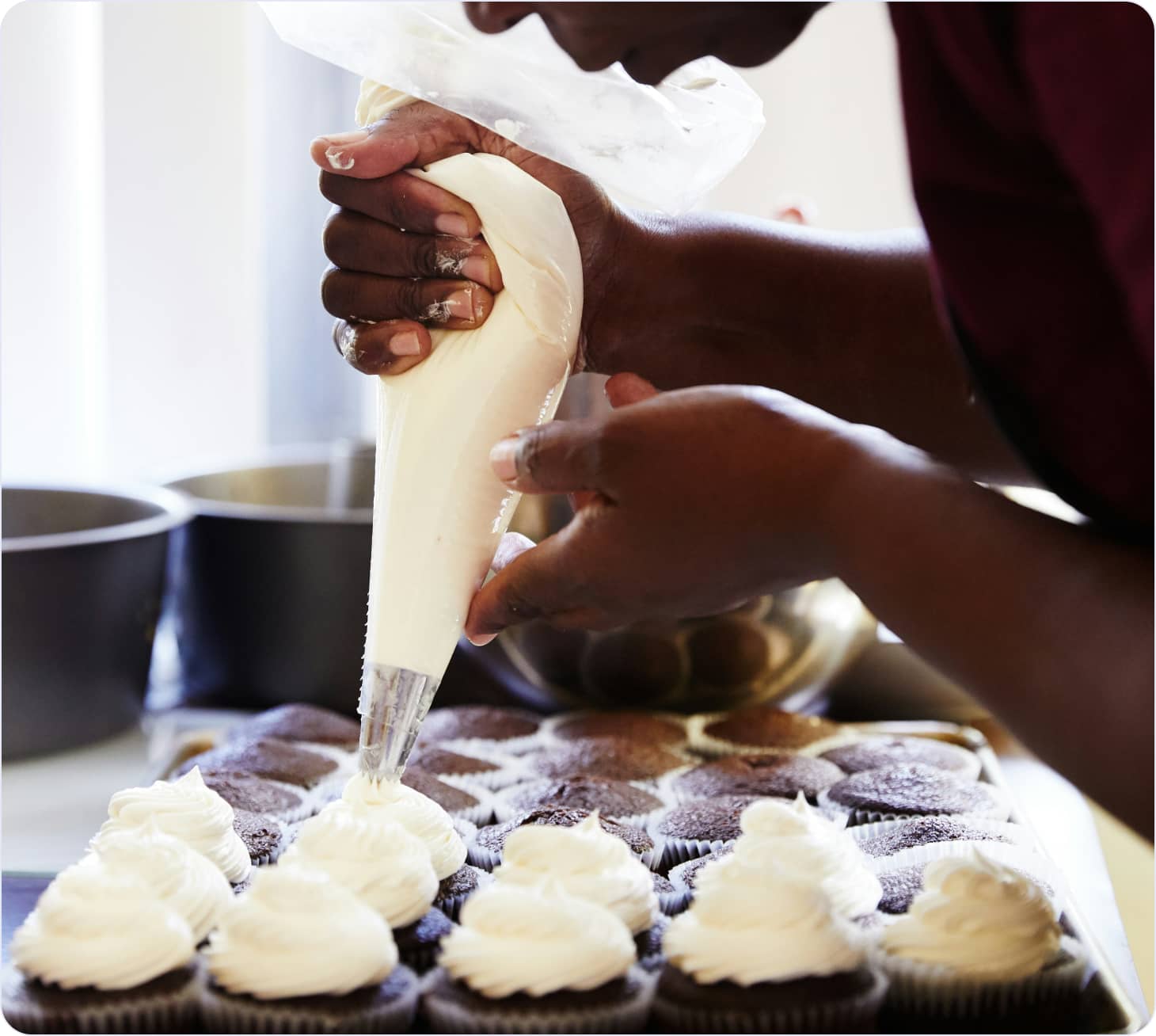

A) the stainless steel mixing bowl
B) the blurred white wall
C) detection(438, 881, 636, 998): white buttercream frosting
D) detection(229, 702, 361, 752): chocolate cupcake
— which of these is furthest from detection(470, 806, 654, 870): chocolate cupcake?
the blurred white wall

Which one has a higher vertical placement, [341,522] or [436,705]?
[341,522]

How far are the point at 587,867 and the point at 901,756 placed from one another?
593mm

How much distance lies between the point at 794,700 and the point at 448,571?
0.85m

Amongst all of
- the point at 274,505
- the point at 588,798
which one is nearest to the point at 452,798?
the point at 588,798

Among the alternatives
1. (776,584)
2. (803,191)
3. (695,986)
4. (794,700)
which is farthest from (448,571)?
(803,191)

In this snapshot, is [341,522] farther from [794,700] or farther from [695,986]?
[695,986]

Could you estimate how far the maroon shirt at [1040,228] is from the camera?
75 cm

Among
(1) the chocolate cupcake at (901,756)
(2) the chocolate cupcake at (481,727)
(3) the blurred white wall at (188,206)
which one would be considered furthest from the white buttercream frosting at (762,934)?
(3) the blurred white wall at (188,206)

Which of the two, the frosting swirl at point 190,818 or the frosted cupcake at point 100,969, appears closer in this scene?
the frosted cupcake at point 100,969

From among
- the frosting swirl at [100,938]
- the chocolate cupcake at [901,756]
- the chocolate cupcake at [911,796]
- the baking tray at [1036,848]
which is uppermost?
the frosting swirl at [100,938]

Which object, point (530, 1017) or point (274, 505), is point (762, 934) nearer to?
point (530, 1017)

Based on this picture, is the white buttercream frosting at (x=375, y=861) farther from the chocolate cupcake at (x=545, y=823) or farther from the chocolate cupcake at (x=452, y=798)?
the chocolate cupcake at (x=452, y=798)

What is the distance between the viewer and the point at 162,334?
9.10 ft

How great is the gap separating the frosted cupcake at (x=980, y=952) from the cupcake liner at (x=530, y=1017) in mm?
202
